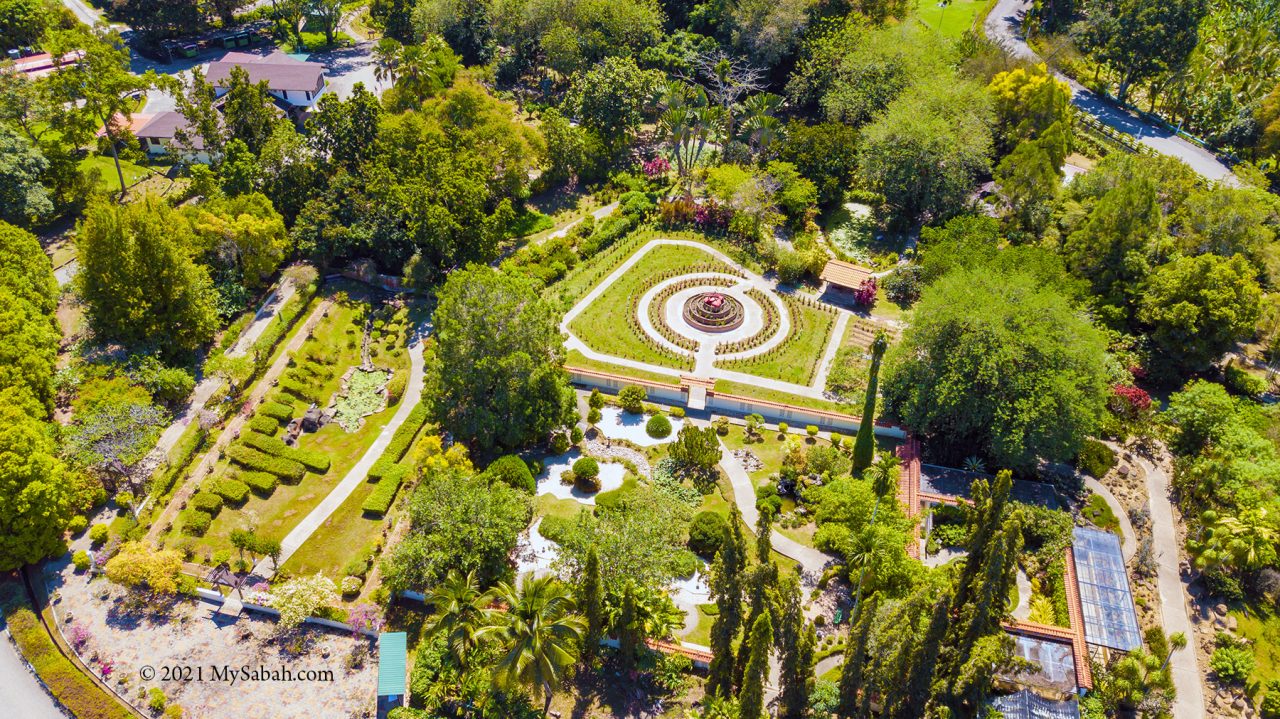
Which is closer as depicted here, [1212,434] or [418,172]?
[1212,434]

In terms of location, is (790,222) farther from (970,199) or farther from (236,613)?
(236,613)

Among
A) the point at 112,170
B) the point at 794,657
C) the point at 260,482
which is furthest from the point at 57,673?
the point at 112,170

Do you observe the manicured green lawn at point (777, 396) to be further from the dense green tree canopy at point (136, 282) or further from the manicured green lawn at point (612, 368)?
the dense green tree canopy at point (136, 282)

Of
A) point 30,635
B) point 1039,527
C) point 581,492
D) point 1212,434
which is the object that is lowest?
point 30,635

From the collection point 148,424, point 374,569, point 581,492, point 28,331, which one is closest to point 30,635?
point 148,424

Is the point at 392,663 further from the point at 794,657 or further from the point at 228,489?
the point at 794,657

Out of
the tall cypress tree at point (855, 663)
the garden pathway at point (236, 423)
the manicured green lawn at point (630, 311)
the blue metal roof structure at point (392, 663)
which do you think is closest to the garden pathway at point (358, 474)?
the garden pathway at point (236, 423)
